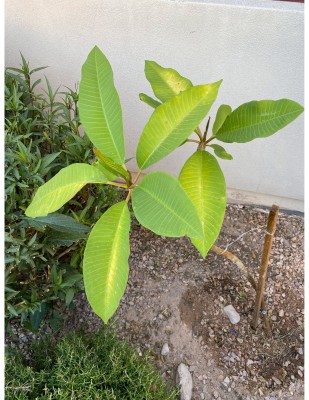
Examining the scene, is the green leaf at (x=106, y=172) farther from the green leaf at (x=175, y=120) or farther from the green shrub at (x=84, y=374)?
the green shrub at (x=84, y=374)

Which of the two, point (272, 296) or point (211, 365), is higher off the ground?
point (272, 296)

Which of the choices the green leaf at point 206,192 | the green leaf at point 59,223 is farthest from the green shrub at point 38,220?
the green leaf at point 206,192

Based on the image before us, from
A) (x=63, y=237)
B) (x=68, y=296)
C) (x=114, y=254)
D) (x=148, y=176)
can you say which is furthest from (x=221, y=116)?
(x=68, y=296)

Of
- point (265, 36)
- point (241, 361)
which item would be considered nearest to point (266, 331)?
point (241, 361)

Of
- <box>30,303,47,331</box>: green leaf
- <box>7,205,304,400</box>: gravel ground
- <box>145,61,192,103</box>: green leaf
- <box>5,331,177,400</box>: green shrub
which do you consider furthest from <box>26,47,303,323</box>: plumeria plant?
<box>30,303,47,331</box>: green leaf

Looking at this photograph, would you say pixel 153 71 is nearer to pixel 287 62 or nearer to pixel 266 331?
pixel 287 62

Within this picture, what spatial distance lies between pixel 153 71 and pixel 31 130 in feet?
2.13

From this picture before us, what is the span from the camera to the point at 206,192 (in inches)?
50.8

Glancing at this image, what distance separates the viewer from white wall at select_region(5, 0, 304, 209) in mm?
1695

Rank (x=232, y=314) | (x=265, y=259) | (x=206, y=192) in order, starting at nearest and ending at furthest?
(x=206, y=192), (x=265, y=259), (x=232, y=314)

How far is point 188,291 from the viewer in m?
2.21

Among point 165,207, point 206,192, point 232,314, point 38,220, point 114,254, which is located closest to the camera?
point 165,207

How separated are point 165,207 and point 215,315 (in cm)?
120

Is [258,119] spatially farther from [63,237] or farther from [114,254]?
[63,237]
